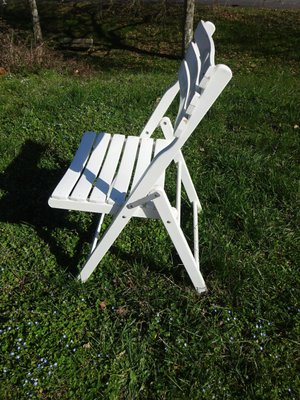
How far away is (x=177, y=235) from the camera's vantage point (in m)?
1.93

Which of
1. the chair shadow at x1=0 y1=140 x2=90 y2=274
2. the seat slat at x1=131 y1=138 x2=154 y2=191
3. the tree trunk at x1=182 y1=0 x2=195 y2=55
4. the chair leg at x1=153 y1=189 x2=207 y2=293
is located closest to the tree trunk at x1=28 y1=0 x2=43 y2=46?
the tree trunk at x1=182 y1=0 x2=195 y2=55

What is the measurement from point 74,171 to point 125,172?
0.30 m

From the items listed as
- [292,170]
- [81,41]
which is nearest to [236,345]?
[292,170]

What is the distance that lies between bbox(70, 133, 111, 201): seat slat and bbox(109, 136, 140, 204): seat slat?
13 centimetres

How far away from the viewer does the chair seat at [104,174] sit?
191 centimetres

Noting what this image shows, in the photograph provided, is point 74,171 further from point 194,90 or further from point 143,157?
point 194,90

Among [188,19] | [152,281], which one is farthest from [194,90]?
[188,19]

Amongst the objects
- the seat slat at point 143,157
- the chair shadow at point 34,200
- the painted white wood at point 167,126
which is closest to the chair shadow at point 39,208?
the chair shadow at point 34,200

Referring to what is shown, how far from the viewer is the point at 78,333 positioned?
200 centimetres

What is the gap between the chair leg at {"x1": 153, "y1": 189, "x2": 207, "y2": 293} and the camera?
1.81 meters

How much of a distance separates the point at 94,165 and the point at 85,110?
6.78 ft

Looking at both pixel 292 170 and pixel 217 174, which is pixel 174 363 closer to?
pixel 217 174

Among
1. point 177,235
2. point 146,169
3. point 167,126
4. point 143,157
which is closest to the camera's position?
point 146,169

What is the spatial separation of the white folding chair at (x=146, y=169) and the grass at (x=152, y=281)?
24cm
